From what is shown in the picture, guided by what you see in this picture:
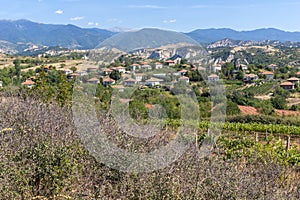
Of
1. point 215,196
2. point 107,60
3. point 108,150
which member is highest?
point 107,60

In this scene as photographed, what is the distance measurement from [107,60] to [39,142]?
60.9 inches

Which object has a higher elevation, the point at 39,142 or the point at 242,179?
the point at 39,142

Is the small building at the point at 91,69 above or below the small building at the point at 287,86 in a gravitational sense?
above

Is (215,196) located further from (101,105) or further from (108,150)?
(101,105)

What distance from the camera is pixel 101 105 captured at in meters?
5.86

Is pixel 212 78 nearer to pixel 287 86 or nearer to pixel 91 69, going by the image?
pixel 91 69

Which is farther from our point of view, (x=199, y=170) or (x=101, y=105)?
(x=101, y=105)

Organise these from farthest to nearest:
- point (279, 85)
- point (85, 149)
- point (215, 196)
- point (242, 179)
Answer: point (279, 85) → point (85, 149) → point (242, 179) → point (215, 196)

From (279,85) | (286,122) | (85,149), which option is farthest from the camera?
(279,85)

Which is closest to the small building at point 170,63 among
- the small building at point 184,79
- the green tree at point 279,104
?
the small building at point 184,79

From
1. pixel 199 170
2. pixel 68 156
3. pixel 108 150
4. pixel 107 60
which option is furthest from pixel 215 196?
pixel 107 60

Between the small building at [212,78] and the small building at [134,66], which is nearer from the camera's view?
the small building at [134,66]

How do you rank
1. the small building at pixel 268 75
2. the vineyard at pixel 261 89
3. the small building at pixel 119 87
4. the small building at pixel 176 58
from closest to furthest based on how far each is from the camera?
the small building at pixel 119 87
the small building at pixel 176 58
the vineyard at pixel 261 89
the small building at pixel 268 75

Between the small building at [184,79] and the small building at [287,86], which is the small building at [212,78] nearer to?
the small building at [184,79]
